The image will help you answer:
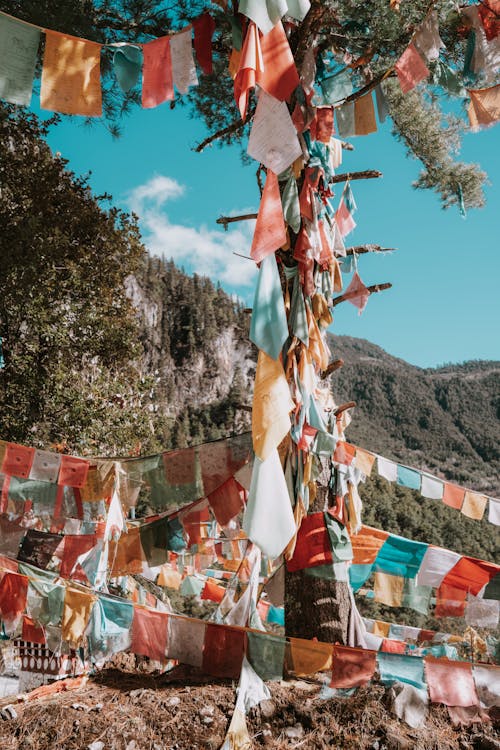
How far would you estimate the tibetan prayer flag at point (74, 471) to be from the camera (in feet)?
17.8

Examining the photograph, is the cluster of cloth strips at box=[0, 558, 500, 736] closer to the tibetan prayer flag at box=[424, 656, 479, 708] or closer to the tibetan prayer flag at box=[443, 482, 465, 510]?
the tibetan prayer flag at box=[424, 656, 479, 708]

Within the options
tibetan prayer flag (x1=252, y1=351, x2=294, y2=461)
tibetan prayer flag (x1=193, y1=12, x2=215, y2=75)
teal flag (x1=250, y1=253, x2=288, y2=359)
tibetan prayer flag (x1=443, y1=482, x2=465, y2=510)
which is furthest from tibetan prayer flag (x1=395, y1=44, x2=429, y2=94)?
tibetan prayer flag (x1=443, y1=482, x2=465, y2=510)

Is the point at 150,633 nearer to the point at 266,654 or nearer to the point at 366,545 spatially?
the point at 266,654

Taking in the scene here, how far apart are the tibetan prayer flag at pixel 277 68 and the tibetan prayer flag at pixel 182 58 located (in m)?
1.02

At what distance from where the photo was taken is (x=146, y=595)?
8836 millimetres

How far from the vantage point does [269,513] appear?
2818 millimetres

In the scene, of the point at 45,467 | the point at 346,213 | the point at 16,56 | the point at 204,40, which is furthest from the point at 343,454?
the point at 16,56

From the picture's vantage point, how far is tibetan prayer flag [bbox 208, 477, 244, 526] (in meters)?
5.01

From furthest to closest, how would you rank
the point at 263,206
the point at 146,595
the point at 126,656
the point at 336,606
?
the point at 146,595, the point at 126,656, the point at 336,606, the point at 263,206

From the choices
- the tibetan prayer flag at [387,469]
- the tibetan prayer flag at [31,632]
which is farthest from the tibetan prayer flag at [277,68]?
the tibetan prayer flag at [31,632]

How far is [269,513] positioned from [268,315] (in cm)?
110

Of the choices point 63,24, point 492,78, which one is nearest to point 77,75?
point 63,24

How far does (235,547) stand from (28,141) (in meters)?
7.06

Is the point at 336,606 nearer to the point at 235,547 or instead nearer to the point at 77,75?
the point at 77,75
